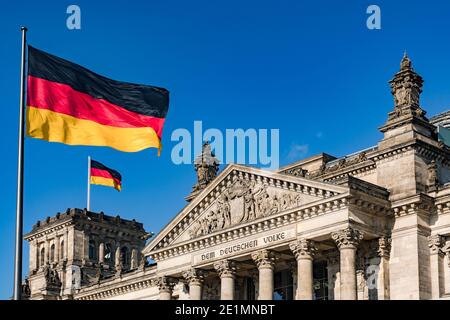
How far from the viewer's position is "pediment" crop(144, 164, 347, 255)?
55125mm

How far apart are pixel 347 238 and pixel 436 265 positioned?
567 centimetres

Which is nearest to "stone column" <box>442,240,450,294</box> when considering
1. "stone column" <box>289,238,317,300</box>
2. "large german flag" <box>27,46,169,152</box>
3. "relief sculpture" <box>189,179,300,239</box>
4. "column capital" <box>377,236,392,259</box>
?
"column capital" <box>377,236,392,259</box>

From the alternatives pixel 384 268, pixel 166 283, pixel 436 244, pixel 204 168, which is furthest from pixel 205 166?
pixel 436 244

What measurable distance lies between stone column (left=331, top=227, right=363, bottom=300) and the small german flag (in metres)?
31.2

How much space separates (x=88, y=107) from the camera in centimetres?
3184

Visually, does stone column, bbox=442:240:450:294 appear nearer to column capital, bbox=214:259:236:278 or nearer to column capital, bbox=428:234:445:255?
column capital, bbox=428:234:445:255

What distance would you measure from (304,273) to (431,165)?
10.2 metres

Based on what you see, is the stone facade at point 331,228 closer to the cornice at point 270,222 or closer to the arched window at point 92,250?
the cornice at point 270,222

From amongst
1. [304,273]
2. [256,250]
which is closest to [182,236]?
[256,250]

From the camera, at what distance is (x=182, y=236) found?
63500 millimetres
